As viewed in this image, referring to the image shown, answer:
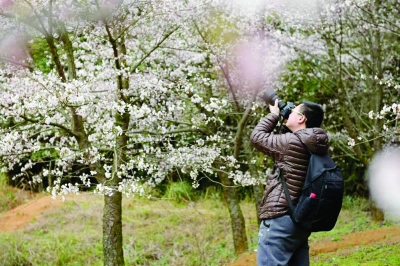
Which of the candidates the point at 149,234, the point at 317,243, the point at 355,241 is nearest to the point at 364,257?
the point at 355,241

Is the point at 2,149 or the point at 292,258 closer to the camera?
the point at 292,258

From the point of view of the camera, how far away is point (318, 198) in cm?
327

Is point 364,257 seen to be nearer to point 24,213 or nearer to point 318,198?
point 318,198

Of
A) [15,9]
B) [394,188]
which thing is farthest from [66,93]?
[394,188]

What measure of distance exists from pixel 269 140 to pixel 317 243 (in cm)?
537

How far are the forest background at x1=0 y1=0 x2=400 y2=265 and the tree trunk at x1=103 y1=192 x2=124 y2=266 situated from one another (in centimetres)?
1

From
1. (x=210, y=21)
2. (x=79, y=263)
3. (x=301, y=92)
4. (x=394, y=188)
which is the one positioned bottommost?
(x=79, y=263)

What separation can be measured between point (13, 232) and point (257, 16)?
617 centimetres

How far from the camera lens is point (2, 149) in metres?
5.66

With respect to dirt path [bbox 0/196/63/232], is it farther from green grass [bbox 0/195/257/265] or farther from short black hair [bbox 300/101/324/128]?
short black hair [bbox 300/101/324/128]

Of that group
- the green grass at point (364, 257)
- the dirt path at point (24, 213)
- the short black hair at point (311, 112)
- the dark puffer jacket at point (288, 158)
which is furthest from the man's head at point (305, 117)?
the dirt path at point (24, 213)

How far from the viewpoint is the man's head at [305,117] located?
3.57 metres

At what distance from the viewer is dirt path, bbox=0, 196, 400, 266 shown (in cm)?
725

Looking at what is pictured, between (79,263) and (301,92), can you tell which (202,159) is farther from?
(301,92)
